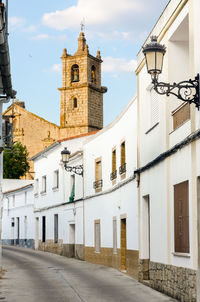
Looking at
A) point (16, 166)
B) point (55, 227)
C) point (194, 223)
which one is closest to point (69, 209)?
point (55, 227)

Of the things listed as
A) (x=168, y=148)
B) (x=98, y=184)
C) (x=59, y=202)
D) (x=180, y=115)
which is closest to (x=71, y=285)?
(x=168, y=148)

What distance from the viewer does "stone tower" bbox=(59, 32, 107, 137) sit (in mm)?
67438

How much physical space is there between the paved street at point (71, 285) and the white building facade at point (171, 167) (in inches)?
27.9

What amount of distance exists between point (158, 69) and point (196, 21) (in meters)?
1.88

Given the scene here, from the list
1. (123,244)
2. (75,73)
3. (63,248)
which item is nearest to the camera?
(123,244)

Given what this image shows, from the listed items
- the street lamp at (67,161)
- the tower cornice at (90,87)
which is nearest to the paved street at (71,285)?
the street lamp at (67,161)

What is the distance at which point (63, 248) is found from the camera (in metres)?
31.0

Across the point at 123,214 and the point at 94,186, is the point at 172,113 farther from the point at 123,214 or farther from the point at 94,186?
the point at 94,186

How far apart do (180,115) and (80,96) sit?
5604 cm

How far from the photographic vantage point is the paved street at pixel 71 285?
44.3 ft

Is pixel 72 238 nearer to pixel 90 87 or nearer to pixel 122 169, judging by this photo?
pixel 122 169

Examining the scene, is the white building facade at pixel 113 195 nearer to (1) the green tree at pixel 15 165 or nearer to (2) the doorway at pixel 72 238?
(2) the doorway at pixel 72 238

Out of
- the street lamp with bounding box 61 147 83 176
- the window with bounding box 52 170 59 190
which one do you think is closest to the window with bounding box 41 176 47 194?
the window with bounding box 52 170 59 190

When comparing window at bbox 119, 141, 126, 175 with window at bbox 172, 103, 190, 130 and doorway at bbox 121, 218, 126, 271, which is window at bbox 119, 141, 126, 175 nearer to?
doorway at bbox 121, 218, 126, 271
